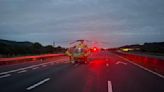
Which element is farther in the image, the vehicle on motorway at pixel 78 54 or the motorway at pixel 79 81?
the vehicle on motorway at pixel 78 54

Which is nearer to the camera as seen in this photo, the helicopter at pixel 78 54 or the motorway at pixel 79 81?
the motorway at pixel 79 81

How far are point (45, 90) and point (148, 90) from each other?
12.9 feet

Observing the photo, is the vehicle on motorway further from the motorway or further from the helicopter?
the motorway

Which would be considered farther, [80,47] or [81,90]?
[80,47]

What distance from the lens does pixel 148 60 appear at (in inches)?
1356

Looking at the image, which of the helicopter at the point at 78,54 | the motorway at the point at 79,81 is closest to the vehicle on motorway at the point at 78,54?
the helicopter at the point at 78,54

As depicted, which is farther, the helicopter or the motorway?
the helicopter

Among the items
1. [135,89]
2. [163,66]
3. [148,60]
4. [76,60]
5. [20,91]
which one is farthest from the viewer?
[76,60]

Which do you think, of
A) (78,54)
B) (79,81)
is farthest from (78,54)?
(79,81)

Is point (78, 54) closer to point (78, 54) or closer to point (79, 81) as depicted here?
point (78, 54)

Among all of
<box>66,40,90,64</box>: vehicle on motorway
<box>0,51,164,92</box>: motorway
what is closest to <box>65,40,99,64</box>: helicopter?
<box>66,40,90,64</box>: vehicle on motorway

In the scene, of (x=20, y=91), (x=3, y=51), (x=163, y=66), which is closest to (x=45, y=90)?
(x=20, y=91)

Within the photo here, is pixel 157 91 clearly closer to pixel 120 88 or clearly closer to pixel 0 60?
pixel 120 88

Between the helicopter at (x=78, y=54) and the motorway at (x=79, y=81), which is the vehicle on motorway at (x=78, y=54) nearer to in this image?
the helicopter at (x=78, y=54)
